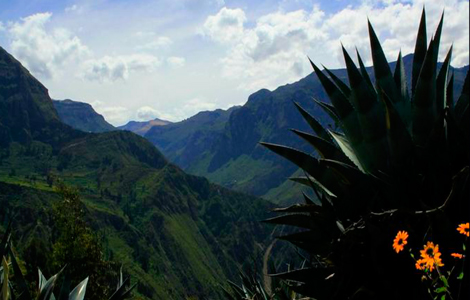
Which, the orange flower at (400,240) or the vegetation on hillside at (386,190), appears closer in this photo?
the orange flower at (400,240)

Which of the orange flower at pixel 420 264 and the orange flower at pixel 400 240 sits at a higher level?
the orange flower at pixel 400 240

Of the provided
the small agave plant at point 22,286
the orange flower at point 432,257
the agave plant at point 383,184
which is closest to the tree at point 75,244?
the small agave plant at point 22,286

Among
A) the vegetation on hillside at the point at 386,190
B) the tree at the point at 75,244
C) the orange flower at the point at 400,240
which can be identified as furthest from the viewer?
the tree at the point at 75,244

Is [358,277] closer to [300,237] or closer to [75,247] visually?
[300,237]

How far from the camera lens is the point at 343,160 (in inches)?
146

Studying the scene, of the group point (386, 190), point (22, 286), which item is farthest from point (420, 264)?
point (22, 286)

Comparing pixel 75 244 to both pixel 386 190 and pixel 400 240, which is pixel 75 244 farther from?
pixel 400 240

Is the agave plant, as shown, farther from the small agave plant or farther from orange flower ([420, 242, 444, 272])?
the small agave plant

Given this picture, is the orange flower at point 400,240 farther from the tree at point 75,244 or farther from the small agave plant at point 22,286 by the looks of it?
the tree at point 75,244

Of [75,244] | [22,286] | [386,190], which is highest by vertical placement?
[386,190]

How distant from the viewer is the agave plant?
3.00m

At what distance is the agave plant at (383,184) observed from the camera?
300 cm

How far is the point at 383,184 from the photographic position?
3289 millimetres

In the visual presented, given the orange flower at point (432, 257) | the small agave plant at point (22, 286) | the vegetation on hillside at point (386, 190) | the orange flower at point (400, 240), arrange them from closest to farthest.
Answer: the orange flower at point (432, 257) < the orange flower at point (400, 240) < the vegetation on hillside at point (386, 190) < the small agave plant at point (22, 286)
